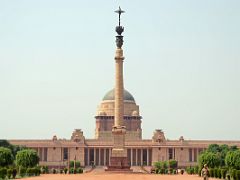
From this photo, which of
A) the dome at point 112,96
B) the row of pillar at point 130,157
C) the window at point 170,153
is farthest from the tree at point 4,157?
the dome at point 112,96

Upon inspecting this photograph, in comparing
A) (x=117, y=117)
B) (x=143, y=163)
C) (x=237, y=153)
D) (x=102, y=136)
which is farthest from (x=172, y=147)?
(x=237, y=153)

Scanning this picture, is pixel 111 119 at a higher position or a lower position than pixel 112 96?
lower

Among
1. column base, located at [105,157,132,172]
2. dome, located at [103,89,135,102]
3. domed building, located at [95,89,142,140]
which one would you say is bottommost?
column base, located at [105,157,132,172]

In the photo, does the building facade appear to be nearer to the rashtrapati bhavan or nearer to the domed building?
the rashtrapati bhavan

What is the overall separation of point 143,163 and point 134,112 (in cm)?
1348

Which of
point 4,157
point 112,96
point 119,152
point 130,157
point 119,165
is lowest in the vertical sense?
point 119,165

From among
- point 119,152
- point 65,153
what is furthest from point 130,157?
point 119,152

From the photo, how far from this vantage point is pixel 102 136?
12938cm

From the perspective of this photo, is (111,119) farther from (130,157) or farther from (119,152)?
(119,152)

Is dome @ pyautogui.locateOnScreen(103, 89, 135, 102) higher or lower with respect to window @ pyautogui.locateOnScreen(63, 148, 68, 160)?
higher

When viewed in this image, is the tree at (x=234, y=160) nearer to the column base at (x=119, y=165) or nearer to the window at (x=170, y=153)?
the column base at (x=119, y=165)

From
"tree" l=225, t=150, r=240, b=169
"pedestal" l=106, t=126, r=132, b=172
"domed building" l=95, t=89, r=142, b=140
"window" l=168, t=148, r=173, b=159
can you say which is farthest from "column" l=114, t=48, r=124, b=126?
"domed building" l=95, t=89, r=142, b=140

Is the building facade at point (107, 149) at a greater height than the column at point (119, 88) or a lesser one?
lesser

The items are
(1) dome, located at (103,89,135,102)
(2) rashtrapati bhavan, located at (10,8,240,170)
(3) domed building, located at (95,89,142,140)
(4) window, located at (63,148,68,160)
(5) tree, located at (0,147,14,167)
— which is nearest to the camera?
(5) tree, located at (0,147,14,167)
